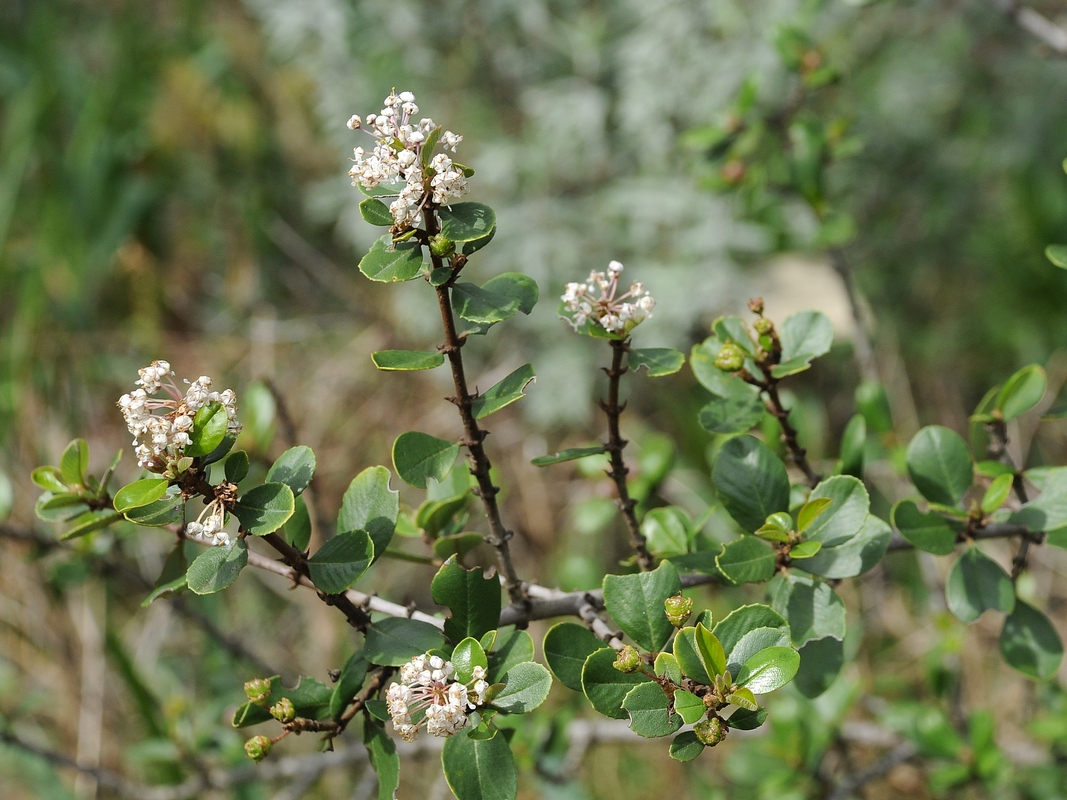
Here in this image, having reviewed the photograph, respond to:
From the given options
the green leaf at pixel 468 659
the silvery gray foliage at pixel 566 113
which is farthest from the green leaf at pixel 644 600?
the silvery gray foliage at pixel 566 113

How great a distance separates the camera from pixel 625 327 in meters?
0.63

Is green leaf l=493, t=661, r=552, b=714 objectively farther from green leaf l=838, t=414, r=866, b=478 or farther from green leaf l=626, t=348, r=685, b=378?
green leaf l=838, t=414, r=866, b=478

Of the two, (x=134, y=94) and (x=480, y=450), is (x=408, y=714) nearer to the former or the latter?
(x=480, y=450)

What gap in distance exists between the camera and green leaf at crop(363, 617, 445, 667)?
0.61 meters

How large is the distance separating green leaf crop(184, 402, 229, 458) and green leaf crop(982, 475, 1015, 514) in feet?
2.23

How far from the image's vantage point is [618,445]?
0.70m

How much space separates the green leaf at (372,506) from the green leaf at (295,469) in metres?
0.06

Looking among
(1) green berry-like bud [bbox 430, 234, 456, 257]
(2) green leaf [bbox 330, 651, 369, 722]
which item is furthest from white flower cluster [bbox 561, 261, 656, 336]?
(2) green leaf [bbox 330, 651, 369, 722]

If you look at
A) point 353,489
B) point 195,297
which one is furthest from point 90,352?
point 353,489

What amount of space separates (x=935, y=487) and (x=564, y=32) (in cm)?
233

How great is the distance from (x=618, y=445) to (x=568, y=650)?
0.18 meters

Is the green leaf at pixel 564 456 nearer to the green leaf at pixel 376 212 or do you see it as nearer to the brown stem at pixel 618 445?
the brown stem at pixel 618 445

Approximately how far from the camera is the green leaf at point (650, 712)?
0.55 metres

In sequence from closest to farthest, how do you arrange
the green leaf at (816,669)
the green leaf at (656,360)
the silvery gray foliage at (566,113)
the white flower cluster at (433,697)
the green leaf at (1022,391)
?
1. the white flower cluster at (433,697)
2. the green leaf at (656,360)
3. the green leaf at (816,669)
4. the green leaf at (1022,391)
5. the silvery gray foliage at (566,113)
